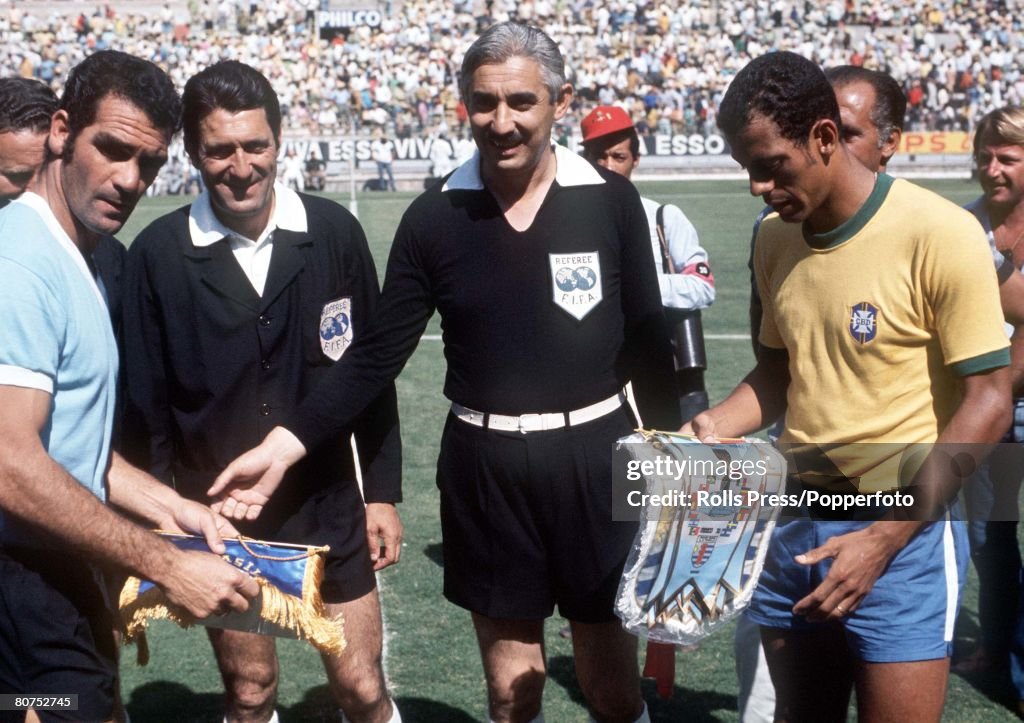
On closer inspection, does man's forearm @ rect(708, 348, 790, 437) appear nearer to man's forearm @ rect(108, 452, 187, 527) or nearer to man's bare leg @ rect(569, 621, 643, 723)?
man's bare leg @ rect(569, 621, 643, 723)

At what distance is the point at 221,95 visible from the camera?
3.74 meters

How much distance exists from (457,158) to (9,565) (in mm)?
30597

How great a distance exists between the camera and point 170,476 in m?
3.94

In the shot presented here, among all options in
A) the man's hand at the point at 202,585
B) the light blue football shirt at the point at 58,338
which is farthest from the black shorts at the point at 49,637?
the man's hand at the point at 202,585

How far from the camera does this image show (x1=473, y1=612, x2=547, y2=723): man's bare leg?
146 inches

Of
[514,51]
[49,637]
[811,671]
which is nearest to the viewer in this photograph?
[49,637]

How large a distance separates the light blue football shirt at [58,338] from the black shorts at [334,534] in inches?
37.5

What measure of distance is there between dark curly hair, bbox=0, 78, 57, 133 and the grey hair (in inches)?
71.2

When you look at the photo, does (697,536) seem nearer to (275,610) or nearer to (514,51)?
(275,610)

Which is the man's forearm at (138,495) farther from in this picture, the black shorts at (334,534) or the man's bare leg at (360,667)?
the man's bare leg at (360,667)

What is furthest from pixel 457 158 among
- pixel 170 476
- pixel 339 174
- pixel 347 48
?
pixel 170 476

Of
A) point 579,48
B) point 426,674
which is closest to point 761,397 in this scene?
point 426,674

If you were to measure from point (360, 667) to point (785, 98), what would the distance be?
2209 mm

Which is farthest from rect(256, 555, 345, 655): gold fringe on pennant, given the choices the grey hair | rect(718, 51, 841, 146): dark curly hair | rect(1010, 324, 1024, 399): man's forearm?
rect(1010, 324, 1024, 399): man's forearm
